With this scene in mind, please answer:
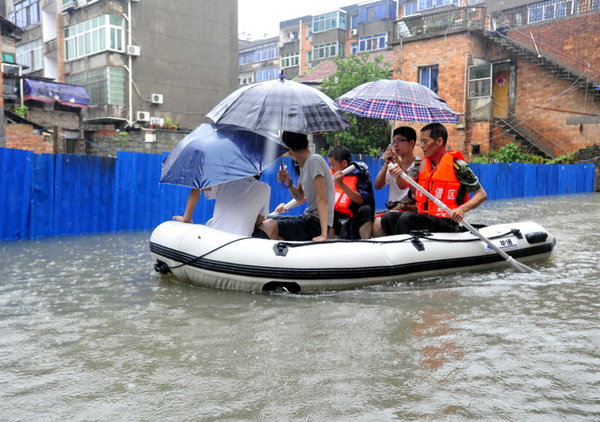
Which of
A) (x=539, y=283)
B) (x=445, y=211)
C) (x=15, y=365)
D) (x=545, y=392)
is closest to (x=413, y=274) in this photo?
(x=445, y=211)

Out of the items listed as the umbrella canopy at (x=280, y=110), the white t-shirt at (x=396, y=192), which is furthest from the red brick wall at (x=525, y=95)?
the umbrella canopy at (x=280, y=110)

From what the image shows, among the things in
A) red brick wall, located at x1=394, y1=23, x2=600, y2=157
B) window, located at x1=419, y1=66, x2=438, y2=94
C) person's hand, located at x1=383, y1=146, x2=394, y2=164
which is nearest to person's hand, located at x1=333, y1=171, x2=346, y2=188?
person's hand, located at x1=383, y1=146, x2=394, y2=164

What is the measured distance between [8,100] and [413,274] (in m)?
22.1

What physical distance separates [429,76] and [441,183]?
20.1 metres

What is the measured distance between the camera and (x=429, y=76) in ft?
80.3


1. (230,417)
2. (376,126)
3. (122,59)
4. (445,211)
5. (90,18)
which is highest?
(90,18)

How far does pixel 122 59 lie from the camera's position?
2445 cm

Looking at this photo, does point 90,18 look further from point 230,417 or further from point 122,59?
point 230,417

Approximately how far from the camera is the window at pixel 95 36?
78.7 feet

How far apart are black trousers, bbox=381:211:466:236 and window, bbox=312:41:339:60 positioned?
118ft

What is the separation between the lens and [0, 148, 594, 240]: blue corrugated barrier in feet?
25.9

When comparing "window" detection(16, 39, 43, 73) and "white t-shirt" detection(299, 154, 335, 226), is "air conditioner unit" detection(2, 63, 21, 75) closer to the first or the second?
"window" detection(16, 39, 43, 73)

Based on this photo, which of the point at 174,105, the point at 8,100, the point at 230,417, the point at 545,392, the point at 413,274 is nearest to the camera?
the point at 230,417

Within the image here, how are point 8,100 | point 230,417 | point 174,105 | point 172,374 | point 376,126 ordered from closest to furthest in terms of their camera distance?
1. point 230,417
2. point 172,374
3. point 8,100
4. point 376,126
5. point 174,105
